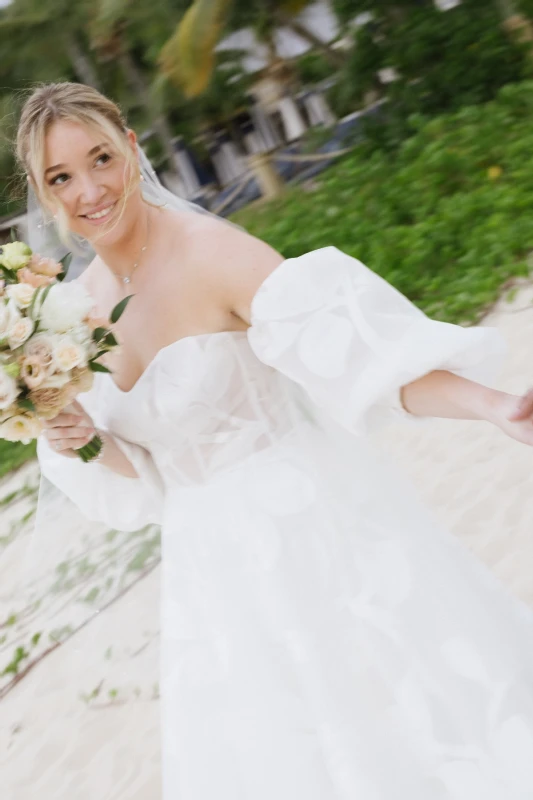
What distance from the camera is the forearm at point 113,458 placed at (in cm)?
211

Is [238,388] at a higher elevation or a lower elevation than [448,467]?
higher

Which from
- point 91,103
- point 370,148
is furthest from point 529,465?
point 370,148

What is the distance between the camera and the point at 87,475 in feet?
7.66

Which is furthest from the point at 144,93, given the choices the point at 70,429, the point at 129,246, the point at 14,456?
the point at 70,429

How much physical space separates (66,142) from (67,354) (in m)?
0.55

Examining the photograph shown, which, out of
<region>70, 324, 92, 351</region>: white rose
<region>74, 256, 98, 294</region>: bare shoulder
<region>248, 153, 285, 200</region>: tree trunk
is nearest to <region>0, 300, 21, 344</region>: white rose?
<region>70, 324, 92, 351</region>: white rose

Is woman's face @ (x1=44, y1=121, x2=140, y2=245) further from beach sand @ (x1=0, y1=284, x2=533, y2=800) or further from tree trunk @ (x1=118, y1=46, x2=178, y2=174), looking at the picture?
tree trunk @ (x1=118, y1=46, x2=178, y2=174)

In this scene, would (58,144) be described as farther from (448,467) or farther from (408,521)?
(448,467)

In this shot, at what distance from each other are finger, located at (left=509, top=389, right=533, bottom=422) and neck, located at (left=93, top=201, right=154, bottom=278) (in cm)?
106

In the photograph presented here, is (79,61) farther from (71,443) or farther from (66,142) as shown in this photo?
(71,443)

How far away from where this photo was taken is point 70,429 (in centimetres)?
196

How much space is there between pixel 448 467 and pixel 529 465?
53cm

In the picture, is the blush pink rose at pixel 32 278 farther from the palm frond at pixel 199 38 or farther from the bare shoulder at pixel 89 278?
the palm frond at pixel 199 38

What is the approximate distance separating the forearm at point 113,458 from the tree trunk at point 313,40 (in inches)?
449
